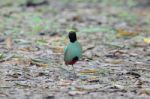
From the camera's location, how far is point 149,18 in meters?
12.1

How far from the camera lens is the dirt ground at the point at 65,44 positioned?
5.49 metres

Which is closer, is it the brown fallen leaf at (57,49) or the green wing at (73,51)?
the green wing at (73,51)

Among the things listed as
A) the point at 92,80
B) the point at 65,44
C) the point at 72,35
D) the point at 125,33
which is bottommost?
the point at 125,33

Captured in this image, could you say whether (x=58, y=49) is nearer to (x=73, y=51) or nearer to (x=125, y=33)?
(x=125, y=33)

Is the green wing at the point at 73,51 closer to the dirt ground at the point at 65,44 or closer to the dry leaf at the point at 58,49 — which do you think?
the dirt ground at the point at 65,44

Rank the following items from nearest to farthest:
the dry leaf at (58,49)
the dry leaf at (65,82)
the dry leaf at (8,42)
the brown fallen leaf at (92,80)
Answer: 1. the dry leaf at (65,82)
2. the brown fallen leaf at (92,80)
3. the dry leaf at (58,49)
4. the dry leaf at (8,42)

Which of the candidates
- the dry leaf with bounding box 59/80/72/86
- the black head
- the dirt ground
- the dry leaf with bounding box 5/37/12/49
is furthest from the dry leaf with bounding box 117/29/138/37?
the dry leaf with bounding box 59/80/72/86

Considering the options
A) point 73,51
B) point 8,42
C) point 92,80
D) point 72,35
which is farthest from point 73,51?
point 8,42

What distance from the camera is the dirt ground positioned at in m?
5.49

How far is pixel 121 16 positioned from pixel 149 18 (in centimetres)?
56

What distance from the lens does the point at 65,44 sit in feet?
27.8

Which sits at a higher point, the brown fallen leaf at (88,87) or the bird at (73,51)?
the bird at (73,51)

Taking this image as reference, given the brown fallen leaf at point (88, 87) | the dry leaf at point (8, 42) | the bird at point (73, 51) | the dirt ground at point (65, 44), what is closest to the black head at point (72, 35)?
the bird at point (73, 51)

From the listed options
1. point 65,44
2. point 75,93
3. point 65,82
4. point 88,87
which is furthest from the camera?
point 65,44
